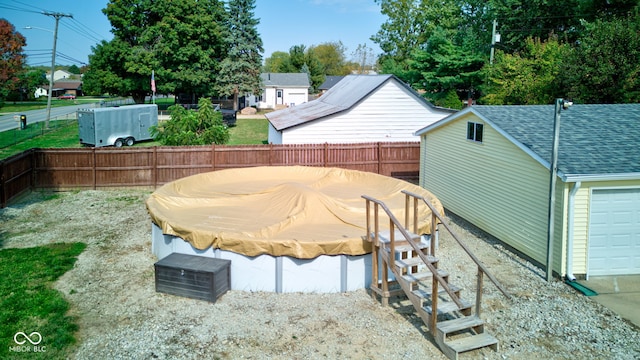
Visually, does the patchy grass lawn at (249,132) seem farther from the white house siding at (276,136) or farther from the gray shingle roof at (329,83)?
the gray shingle roof at (329,83)

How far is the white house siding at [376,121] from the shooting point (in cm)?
2127

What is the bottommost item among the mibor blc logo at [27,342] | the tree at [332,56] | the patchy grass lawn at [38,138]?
the mibor blc logo at [27,342]

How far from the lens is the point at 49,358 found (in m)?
6.82

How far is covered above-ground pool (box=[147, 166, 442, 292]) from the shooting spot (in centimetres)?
918

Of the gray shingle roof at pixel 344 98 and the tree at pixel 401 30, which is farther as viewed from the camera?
the tree at pixel 401 30

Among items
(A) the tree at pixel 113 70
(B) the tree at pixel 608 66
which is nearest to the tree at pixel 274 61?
(A) the tree at pixel 113 70

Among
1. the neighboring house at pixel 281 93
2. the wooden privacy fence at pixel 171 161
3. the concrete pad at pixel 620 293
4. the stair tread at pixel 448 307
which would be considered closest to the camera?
the stair tread at pixel 448 307

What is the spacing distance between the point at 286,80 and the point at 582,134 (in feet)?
174

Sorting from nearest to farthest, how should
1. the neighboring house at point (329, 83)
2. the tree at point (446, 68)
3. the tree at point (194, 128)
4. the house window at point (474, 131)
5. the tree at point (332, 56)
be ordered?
the house window at point (474, 131), the tree at point (194, 128), the tree at point (446, 68), the neighboring house at point (329, 83), the tree at point (332, 56)

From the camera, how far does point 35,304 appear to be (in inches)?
331

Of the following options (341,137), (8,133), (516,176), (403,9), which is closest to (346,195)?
(516,176)

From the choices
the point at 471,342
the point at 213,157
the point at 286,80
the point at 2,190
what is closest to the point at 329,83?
the point at 286,80

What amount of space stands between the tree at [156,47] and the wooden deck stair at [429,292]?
38.7m

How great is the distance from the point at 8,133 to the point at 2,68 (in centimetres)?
5161
